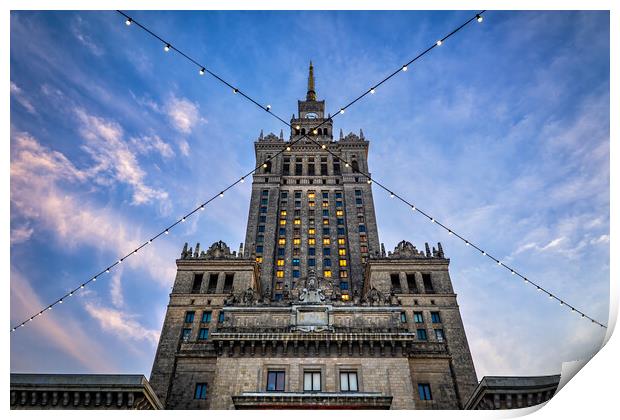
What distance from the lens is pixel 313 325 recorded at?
3166 centimetres

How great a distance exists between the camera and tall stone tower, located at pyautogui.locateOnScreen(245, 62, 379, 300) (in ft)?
207

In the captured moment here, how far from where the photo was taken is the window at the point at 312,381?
94.0ft

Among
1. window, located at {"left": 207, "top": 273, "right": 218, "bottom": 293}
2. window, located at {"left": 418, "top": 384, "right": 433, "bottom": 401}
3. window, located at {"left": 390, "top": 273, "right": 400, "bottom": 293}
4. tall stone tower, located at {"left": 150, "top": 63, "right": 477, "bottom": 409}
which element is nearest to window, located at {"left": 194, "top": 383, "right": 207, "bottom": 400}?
tall stone tower, located at {"left": 150, "top": 63, "right": 477, "bottom": 409}

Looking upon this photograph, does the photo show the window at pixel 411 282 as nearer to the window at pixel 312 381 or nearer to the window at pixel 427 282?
the window at pixel 427 282

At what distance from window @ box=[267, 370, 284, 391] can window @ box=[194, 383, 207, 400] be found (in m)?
11.1

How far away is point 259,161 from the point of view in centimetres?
8131

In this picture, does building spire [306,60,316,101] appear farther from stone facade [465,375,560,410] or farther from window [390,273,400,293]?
stone facade [465,375,560,410]

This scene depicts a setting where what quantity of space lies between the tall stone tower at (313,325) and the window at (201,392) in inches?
3.5

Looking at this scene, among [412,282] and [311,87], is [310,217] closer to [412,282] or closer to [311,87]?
[412,282]

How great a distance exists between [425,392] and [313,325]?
1198cm

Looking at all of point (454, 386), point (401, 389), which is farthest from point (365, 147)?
point (401, 389)

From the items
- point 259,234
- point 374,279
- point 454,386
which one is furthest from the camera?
point 259,234
